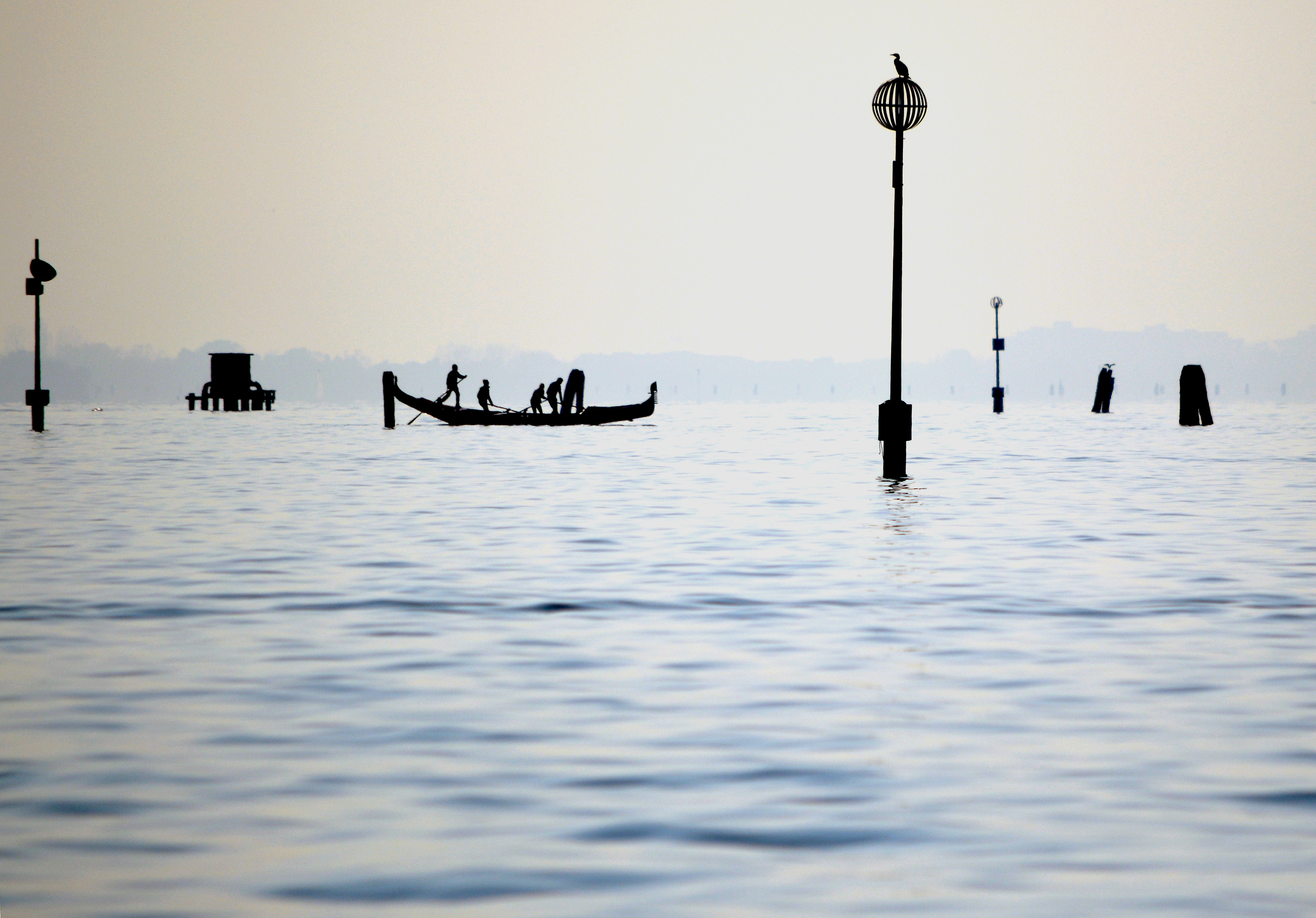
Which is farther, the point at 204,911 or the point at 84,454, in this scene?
the point at 84,454

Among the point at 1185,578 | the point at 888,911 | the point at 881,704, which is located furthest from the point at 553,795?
the point at 1185,578

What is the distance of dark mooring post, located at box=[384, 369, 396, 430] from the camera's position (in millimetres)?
66188

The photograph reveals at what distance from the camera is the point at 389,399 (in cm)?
6775

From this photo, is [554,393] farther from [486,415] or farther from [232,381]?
[232,381]

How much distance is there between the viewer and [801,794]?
6.29 metres

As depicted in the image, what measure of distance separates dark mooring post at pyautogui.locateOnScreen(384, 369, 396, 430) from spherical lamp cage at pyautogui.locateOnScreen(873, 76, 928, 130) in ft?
137

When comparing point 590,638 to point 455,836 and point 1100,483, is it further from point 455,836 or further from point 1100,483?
point 1100,483

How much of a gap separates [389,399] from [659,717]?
2395 inches

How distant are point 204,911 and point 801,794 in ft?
7.54

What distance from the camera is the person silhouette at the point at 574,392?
6850cm

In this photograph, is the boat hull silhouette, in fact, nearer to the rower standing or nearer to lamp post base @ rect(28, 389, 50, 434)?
the rower standing

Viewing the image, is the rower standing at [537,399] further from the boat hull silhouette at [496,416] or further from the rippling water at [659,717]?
the rippling water at [659,717]

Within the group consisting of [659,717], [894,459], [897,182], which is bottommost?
[659,717]

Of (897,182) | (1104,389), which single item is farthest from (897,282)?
(1104,389)
